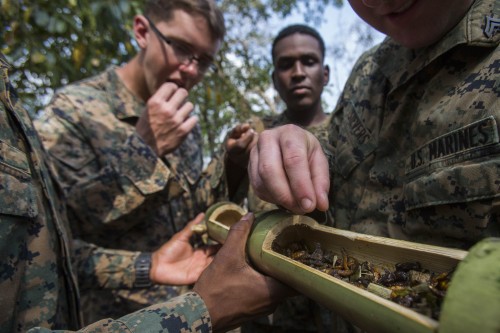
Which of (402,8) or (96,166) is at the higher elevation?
(402,8)

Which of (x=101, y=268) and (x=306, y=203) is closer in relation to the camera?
(x=306, y=203)

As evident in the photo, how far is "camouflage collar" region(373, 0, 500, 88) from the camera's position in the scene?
1.14 m

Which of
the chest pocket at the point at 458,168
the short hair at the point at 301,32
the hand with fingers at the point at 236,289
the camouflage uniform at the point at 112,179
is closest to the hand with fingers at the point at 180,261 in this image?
the camouflage uniform at the point at 112,179

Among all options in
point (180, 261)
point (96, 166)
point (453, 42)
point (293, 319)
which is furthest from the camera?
point (293, 319)

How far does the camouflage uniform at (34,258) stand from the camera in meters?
1.15

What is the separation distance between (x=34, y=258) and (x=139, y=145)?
0.99 m

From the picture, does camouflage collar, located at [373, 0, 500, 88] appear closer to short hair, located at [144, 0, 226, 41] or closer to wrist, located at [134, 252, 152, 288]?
short hair, located at [144, 0, 226, 41]

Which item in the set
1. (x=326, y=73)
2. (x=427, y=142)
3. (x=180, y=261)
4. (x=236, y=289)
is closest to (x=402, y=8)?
(x=427, y=142)

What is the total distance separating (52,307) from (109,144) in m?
1.21

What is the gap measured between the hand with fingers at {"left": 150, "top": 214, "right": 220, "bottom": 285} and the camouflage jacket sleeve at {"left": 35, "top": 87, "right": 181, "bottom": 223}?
336mm

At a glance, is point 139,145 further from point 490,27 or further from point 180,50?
point 490,27

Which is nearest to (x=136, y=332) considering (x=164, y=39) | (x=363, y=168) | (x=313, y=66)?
(x=363, y=168)

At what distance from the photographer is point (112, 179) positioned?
6.96 ft

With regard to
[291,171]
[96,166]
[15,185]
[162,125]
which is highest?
[162,125]
